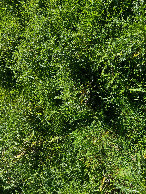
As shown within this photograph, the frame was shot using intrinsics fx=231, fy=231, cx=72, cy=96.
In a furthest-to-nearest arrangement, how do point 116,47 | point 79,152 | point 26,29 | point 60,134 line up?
point 26,29, point 60,134, point 79,152, point 116,47

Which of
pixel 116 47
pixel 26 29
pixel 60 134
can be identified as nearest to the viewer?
pixel 116 47

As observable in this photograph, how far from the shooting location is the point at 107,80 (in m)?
1.88

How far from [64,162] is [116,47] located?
1067 millimetres

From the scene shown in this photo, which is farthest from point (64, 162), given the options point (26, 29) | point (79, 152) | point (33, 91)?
point (26, 29)

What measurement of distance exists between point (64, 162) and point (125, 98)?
0.77 meters

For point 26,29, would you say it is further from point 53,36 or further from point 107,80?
point 107,80

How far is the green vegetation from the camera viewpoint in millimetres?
1818

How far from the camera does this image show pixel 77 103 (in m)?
1.95

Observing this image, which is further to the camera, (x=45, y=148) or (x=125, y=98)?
(x=45, y=148)

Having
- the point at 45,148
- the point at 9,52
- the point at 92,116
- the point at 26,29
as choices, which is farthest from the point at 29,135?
the point at 26,29

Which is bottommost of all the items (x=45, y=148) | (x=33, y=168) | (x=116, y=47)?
(x=33, y=168)

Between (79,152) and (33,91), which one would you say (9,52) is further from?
(79,152)

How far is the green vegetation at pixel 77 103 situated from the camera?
71.6 inches

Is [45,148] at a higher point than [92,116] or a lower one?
lower
